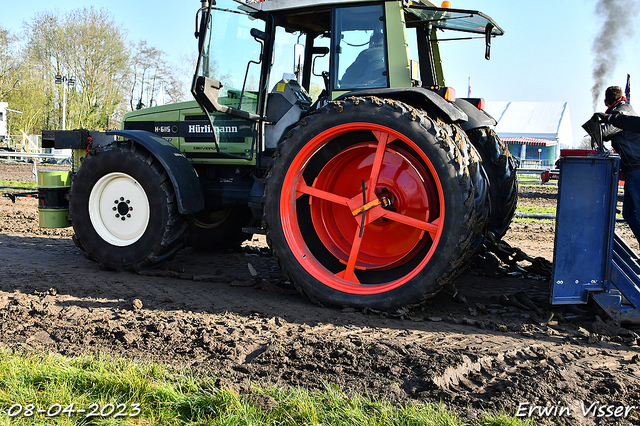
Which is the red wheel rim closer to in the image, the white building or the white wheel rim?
the white wheel rim

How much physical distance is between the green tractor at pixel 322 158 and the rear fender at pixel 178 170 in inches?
0.6

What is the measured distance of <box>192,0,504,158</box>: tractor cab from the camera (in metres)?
4.41

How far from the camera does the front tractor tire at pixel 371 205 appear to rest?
148 inches

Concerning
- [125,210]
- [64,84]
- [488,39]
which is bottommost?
[125,210]

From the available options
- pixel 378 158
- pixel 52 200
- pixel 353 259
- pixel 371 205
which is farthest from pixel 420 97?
pixel 52 200

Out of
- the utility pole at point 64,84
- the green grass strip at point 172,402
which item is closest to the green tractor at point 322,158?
the green grass strip at point 172,402

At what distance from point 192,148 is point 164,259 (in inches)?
48.1

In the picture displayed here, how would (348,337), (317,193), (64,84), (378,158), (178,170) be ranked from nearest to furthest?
(348,337)
(378,158)
(317,193)
(178,170)
(64,84)

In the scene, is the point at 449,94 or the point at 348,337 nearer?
the point at 348,337

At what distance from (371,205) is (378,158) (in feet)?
1.18

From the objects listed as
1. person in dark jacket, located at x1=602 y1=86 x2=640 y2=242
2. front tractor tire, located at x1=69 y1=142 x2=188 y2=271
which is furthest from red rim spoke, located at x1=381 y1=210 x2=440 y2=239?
front tractor tire, located at x1=69 y1=142 x2=188 y2=271

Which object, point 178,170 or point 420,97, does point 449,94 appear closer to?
point 420,97

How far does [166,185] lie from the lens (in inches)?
198

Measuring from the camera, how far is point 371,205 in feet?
13.7
